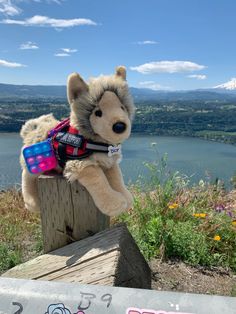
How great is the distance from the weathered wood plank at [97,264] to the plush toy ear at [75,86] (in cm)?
95

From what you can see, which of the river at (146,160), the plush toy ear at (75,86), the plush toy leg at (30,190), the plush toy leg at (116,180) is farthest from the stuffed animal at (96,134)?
the river at (146,160)

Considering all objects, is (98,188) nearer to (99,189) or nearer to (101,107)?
(99,189)

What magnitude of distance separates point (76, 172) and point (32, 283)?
0.97m

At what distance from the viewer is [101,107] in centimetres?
241

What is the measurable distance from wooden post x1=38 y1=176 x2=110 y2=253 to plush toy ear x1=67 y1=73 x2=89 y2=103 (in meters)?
0.58

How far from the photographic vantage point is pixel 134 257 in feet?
8.06

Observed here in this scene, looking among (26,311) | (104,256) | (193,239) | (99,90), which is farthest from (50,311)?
(193,239)

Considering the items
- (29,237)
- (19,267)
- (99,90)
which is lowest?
(29,237)

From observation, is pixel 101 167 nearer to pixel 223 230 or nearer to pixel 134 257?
pixel 134 257

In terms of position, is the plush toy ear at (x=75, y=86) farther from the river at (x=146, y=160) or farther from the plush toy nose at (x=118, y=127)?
the river at (x=146, y=160)

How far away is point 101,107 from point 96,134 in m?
0.19

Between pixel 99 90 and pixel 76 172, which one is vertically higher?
pixel 99 90

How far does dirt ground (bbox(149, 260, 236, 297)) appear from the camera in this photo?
313 centimetres

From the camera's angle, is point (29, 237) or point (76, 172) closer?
point (76, 172)
